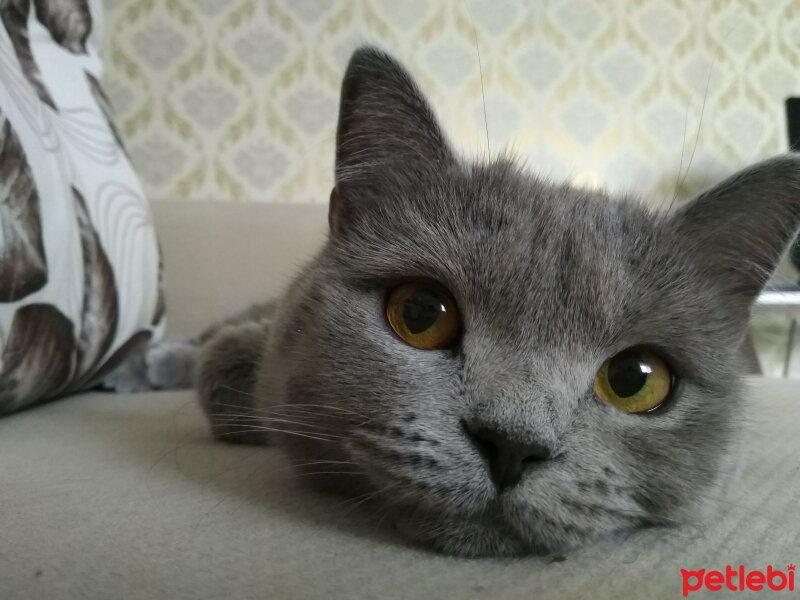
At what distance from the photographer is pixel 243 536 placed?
547mm

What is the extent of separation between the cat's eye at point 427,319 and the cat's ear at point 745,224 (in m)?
0.27

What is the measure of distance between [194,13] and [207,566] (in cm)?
217

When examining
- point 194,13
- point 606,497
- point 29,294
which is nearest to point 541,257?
point 606,497

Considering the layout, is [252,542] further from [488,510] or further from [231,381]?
[231,381]

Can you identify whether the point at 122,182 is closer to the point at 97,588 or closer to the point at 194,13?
the point at 97,588

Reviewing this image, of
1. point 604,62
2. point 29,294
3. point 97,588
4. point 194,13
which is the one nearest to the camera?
point 97,588

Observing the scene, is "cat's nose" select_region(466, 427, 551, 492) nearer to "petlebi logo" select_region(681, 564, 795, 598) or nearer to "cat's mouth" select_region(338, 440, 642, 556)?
"cat's mouth" select_region(338, 440, 642, 556)

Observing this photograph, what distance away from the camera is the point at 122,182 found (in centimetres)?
127

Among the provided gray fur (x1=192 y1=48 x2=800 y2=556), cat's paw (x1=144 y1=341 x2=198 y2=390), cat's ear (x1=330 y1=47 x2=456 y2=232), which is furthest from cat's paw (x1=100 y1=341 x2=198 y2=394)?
cat's ear (x1=330 y1=47 x2=456 y2=232)

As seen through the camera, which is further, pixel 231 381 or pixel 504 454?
pixel 231 381

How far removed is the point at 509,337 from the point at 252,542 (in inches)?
11.2

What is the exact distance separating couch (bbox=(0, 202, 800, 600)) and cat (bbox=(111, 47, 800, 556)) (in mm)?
32

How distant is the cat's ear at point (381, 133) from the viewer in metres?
0.71

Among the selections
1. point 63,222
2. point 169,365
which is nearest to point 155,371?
point 169,365
